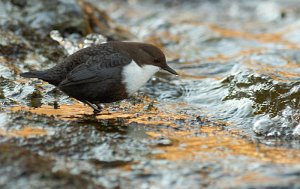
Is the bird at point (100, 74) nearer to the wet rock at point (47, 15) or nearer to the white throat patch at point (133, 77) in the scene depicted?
the white throat patch at point (133, 77)

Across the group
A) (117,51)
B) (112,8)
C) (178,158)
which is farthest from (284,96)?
(112,8)

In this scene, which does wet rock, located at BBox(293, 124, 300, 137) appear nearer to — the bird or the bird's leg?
the bird

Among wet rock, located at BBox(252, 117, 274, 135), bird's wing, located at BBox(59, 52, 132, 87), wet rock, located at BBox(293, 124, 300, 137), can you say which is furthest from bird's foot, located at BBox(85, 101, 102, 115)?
wet rock, located at BBox(293, 124, 300, 137)

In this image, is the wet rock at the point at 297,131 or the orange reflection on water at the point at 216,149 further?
the wet rock at the point at 297,131

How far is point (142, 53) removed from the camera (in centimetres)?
542

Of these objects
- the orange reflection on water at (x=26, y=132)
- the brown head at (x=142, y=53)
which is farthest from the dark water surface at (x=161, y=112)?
the brown head at (x=142, y=53)

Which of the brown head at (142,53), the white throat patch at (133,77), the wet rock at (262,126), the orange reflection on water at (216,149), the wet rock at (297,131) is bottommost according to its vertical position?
the orange reflection on water at (216,149)

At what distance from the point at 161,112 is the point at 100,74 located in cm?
87

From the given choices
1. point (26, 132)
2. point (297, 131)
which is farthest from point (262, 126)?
point (26, 132)

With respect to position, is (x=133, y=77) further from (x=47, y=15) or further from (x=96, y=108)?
(x=47, y=15)

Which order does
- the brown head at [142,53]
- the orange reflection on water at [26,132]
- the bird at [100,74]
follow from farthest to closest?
1. the brown head at [142,53]
2. the bird at [100,74]
3. the orange reflection on water at [26,132]

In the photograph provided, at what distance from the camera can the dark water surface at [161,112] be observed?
3.63m

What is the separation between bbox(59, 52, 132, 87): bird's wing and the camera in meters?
5.06

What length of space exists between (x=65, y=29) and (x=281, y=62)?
3073mm
